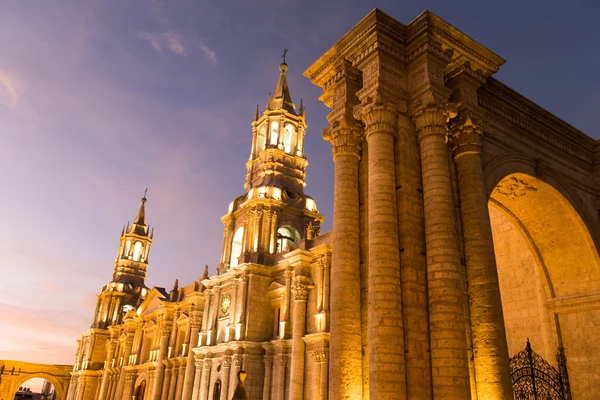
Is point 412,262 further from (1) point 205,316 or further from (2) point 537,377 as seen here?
(1) point 205,316

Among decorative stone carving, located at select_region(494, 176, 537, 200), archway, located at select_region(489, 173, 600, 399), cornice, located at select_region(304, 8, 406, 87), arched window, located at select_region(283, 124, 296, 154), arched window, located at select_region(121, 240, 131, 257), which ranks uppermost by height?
arched window, located at select_region(283, 124, 296, 154)

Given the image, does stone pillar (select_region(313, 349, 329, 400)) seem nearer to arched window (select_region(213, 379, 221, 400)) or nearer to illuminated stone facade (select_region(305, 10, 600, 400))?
arched window (select_region(213, 379, 221, 400))

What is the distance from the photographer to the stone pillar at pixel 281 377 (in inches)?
1035

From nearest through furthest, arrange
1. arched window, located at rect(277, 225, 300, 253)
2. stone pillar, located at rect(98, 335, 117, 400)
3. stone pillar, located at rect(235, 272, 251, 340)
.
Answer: stone pillar, located at rect(235, 272, 251, 340) < arched window, located at rect(277, 225, 300, 253) < stone pillar, located at rect(98, 335, 117, 400)

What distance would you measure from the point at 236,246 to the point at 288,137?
9.60 meters

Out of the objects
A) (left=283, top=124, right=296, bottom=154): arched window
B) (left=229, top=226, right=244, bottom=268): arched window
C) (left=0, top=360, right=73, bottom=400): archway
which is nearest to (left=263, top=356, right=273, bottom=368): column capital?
(left=229, top=226, right=244, bottom=268): arched window

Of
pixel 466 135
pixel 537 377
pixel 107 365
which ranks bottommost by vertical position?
pixel 537 377

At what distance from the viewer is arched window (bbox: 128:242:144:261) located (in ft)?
191

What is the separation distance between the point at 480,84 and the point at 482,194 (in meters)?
3.39

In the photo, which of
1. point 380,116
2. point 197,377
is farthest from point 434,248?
point 197,377

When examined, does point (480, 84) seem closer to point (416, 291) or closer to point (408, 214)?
point (408, 214)

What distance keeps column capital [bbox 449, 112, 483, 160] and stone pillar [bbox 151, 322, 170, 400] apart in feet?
110

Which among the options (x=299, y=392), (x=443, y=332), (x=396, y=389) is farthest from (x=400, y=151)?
(x=299, y=392)

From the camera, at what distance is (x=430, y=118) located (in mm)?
10891
